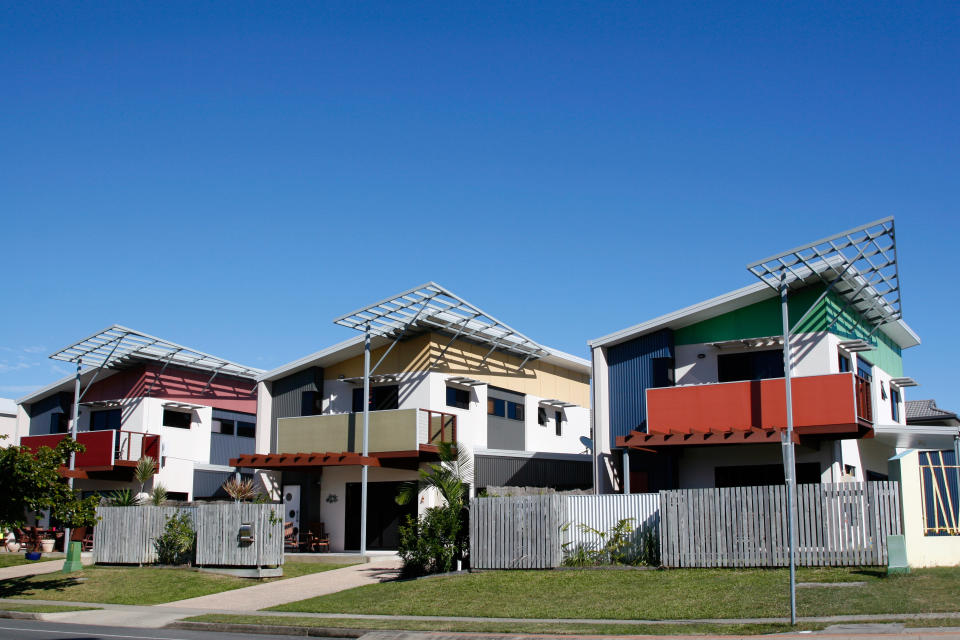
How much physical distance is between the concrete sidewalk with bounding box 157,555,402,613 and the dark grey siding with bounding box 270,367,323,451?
374 inches

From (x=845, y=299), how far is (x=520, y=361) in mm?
13438

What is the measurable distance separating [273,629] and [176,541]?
10724 millimetres

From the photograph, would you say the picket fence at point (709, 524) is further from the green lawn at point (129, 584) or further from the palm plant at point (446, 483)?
the green lawn at point (129, 584)

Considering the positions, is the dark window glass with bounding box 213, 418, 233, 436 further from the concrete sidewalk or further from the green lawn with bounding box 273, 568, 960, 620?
the green lawn with bounding box 273, 568, 960, 620

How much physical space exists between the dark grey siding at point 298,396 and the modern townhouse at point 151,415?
4472 mm

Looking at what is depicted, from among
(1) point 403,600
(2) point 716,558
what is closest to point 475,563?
(1) point 403,600

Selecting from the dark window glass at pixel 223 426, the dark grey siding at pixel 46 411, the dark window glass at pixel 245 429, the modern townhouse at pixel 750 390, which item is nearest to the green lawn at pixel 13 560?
the dark grey siding at pixel 46 411

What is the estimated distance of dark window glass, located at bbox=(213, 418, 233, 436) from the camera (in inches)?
1626

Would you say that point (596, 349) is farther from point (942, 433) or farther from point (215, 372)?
point (215, 372)

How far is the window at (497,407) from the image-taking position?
35469mm

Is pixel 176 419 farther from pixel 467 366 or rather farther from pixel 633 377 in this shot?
pixel 633 377

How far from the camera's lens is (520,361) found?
37.7 metres

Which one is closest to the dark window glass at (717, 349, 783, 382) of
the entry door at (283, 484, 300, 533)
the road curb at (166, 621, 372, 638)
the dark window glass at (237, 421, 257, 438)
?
the road curb at (166, 621, 372, 638)

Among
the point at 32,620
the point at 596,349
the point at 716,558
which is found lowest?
the point at 32,620
